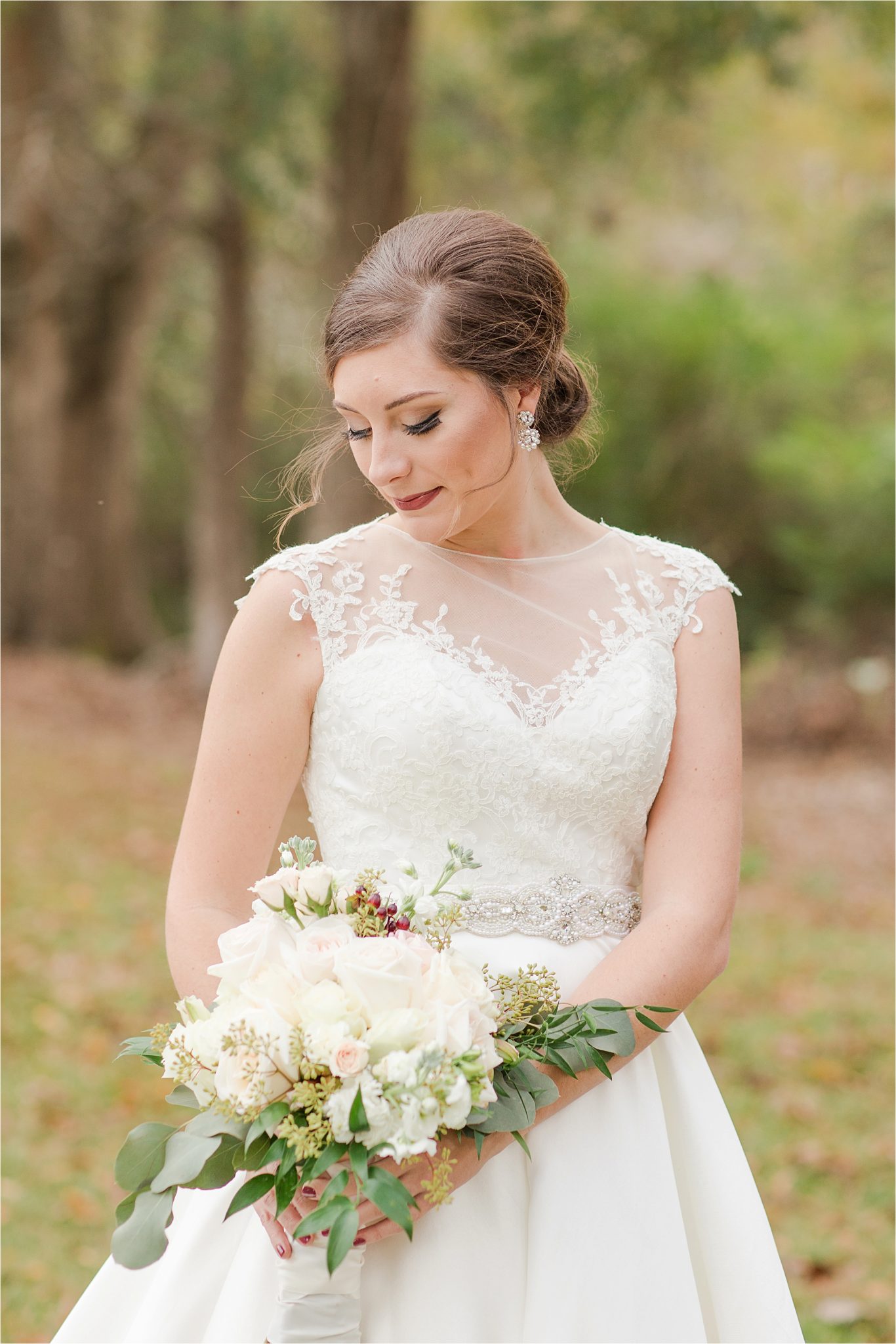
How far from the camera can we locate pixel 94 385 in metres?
15.4

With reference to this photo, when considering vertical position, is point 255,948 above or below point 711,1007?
below

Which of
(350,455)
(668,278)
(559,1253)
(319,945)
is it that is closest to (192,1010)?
(319,945)

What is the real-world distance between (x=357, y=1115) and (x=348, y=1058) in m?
0.08

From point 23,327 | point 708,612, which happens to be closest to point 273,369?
point 23,327

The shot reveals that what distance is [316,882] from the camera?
6.20 feet

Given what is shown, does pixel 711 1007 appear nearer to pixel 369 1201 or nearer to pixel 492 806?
pixel 492 806

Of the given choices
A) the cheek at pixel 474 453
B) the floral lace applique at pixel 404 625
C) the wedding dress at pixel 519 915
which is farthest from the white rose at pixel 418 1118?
the cheek at pixel 474 453

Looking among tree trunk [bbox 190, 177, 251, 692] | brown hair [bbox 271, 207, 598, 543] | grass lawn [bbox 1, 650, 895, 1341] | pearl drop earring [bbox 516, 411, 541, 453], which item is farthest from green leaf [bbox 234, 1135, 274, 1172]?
tree trunk [bbox 190, 177, 251, 692]

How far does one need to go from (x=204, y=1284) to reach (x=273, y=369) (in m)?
16.7

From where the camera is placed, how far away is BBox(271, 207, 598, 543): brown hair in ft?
7.73

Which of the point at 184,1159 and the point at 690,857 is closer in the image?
the point at 184,1159

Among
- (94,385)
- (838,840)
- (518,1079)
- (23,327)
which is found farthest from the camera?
(94,385)

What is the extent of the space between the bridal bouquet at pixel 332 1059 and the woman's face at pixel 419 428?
721 mm

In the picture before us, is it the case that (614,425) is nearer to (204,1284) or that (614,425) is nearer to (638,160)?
(638,160)
